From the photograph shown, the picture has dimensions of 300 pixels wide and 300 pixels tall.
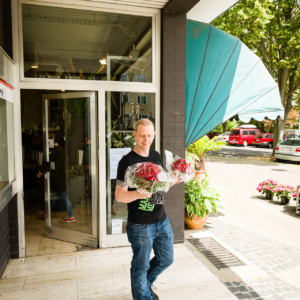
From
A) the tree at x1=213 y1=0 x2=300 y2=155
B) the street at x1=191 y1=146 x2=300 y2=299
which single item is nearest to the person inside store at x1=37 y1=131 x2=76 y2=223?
the street at x1=191 y1=146 x2=300 y2=299

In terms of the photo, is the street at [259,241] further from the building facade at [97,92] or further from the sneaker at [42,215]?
the sneaker at [42,215]

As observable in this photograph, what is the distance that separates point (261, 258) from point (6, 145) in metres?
3.79

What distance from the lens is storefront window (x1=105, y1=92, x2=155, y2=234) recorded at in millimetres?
4273

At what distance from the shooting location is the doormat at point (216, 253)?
3.88 meters

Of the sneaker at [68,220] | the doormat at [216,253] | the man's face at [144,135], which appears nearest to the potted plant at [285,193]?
the doormat at [216,253]

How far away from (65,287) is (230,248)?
2.48m

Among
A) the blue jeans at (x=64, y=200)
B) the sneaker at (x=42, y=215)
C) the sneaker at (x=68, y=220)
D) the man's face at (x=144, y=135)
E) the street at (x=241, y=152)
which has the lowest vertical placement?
the sneaker at (x=42, y=215)

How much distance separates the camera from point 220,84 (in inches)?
181

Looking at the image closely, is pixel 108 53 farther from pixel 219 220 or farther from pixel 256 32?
pixel 256 32

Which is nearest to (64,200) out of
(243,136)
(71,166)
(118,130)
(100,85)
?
(71,166)

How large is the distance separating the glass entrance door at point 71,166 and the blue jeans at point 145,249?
76.7 inches

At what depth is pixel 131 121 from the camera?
437 cm

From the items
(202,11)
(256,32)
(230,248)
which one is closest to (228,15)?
(256,32)

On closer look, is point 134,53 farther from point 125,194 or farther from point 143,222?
point 143,222
